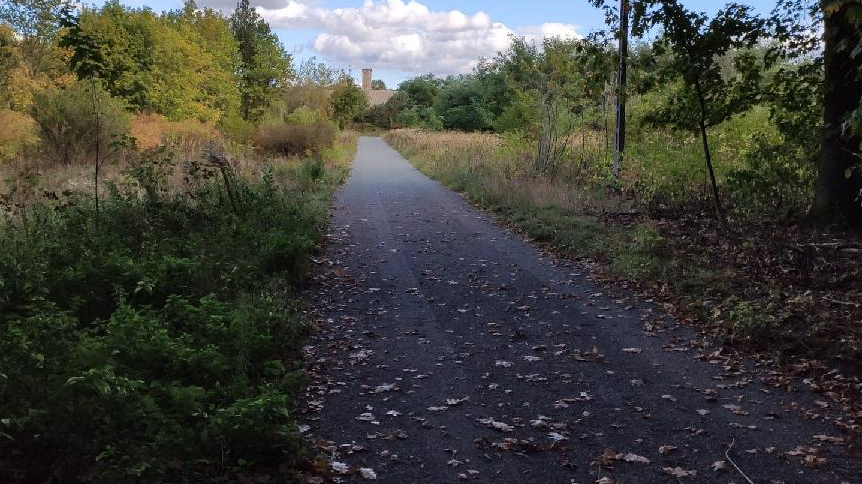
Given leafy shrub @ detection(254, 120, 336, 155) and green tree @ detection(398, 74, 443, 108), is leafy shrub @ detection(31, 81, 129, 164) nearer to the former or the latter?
leafy shrub @ detection(254, 120, 336, 155)

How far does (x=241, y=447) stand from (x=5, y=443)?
140 centimetres

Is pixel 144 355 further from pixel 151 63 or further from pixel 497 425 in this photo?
pixel 151 63

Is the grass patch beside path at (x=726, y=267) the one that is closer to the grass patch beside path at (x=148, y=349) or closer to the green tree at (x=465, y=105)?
the grass patch beside path at (x=148, y=349)

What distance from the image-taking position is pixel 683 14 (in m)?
10.8

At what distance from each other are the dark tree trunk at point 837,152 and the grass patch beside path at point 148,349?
8161 mm

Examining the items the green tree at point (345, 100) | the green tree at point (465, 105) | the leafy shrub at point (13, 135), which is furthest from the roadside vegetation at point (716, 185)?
the green tree at point (345, 100)

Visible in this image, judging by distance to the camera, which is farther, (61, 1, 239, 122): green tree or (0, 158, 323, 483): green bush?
(61, 1, 239, 122): green tree

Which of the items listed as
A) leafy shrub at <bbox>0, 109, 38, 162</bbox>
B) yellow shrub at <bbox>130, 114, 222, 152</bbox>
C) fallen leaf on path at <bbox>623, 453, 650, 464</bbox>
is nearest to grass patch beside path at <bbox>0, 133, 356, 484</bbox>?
fallen leaf on path at <bbox>623, 453, 650, 464</bbox>

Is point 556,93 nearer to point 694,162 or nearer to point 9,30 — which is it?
point 694,162

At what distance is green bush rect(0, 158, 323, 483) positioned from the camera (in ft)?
13.0

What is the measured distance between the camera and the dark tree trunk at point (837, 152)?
9531 millimetres

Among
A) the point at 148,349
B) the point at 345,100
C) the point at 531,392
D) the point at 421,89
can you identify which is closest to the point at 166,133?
the point at 148,349

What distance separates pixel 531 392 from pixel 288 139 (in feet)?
91.7

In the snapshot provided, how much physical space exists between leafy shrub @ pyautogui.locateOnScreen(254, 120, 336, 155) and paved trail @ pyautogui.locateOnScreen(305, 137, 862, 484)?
22621mm
